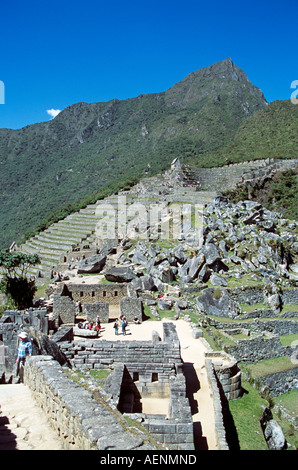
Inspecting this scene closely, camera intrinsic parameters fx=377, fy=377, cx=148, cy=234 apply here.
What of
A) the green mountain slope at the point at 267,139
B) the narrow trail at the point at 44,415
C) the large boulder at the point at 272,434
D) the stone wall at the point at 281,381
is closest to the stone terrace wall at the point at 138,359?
the narrow trail at the point at 44,415

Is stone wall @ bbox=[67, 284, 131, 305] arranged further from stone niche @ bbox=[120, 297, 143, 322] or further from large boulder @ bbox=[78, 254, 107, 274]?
large boulder @ bbox=[78, 254, 107, 274]

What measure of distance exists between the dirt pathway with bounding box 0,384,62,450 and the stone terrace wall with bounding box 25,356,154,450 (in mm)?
94

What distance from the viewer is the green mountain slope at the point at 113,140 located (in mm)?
81562

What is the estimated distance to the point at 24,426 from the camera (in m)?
4.62

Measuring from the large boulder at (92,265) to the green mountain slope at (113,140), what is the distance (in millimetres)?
42145

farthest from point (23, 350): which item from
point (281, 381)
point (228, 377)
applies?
point (281, 381)

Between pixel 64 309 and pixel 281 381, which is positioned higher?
pixel 64 309

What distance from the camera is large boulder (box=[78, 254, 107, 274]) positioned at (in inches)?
909

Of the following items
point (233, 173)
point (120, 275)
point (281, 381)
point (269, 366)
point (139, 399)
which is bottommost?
point (281, 381)

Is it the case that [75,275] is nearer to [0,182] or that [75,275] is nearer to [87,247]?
[87,247]

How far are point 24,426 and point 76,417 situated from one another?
104cm

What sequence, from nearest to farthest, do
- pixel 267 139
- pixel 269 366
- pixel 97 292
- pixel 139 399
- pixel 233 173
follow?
pixel 139 399 < pixel 269 366 < pixel 97 292 < pixel 233 173 < pixel 267 139

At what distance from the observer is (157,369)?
7617mm

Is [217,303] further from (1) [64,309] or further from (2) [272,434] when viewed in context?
(2) [272,434]
